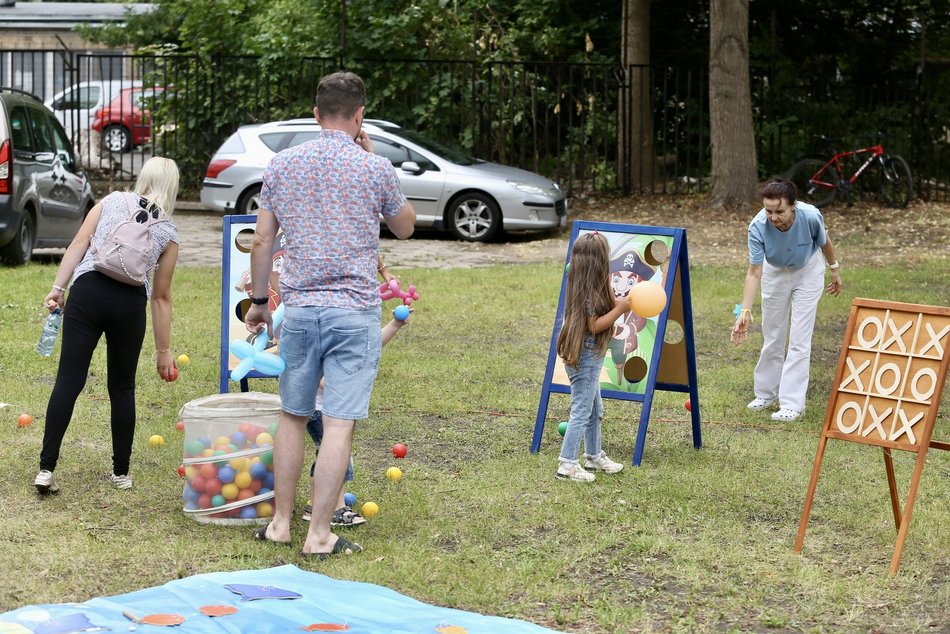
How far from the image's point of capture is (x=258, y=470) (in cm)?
548

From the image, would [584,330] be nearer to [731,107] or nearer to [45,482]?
[45,482]

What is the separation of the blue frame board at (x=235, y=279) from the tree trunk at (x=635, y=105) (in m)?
14.0

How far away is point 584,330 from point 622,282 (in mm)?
777

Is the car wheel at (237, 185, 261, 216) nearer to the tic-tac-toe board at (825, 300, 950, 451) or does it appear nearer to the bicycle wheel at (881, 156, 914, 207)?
the bicycle wheel at (881, 156, 914, 207)

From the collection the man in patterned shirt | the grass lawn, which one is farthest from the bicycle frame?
the man in patterned shirt

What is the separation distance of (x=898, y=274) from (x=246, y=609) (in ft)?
35.8

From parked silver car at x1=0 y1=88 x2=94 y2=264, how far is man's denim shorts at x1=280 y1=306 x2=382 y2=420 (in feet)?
27.2

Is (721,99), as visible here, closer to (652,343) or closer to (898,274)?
(898,274)

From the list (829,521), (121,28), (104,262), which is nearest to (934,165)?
(121,28)

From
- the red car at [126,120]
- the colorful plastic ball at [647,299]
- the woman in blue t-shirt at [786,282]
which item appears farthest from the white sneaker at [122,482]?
the red car at [126,120]

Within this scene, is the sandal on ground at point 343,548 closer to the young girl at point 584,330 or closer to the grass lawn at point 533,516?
the grass lawn at point 533,516

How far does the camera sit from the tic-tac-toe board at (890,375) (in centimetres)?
496

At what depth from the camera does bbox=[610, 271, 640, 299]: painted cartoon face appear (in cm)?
690

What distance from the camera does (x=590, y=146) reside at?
855 inches
